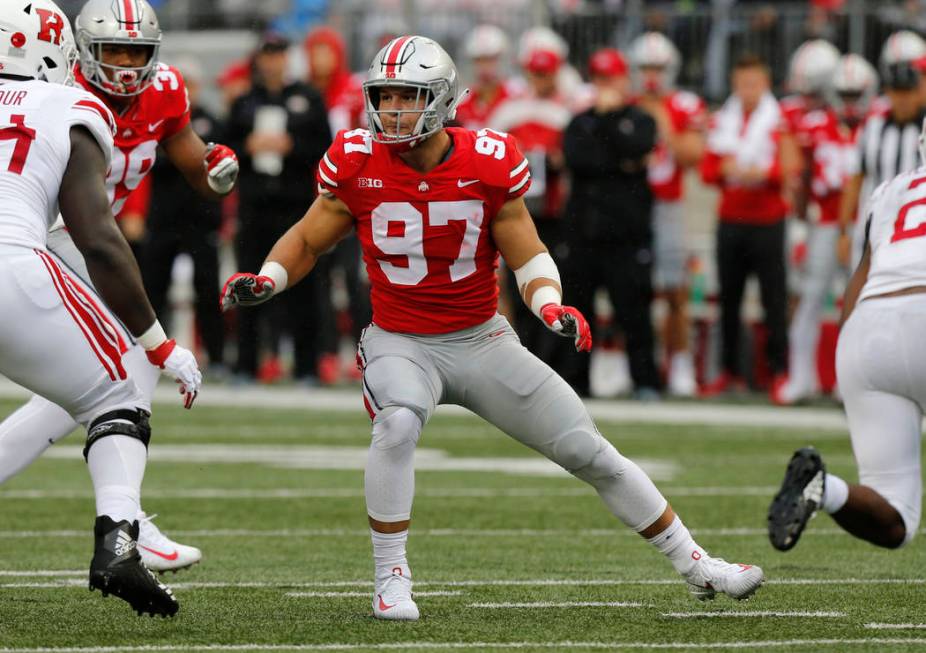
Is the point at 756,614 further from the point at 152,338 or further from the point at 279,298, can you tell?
the point at 279,298

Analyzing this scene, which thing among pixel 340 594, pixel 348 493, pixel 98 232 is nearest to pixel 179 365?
pixel 98 232

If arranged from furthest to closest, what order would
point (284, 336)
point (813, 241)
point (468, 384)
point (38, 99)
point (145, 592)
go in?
point (284, 336) → point (813, 241) → point (468, 384) → point (38, 99) → point (145, 592)

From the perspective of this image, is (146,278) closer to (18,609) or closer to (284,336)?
(284,336)

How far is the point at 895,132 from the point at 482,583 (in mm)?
5570

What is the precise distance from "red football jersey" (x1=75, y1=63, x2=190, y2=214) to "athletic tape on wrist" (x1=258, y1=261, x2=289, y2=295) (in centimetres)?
108

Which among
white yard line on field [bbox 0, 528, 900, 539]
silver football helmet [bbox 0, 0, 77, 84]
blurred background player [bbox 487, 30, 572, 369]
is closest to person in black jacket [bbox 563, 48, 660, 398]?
blurred background player [bbox 487, 30, 572, 369]

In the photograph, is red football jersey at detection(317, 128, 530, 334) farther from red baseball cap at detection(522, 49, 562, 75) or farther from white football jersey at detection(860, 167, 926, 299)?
red baseball cap at detection(522, 49, 562, 75)

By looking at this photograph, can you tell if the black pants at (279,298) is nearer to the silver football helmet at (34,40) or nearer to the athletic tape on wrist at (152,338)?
the silver football helmet at (34,40)

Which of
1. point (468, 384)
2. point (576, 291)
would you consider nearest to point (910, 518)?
point (468, 384)

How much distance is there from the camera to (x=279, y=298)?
13328 millimetres

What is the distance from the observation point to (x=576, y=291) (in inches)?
484

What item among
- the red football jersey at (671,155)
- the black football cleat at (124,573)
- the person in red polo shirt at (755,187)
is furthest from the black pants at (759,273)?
the black football cleat at (124,573)

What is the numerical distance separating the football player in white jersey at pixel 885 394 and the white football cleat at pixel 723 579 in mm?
231

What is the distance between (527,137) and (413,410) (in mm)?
7327
